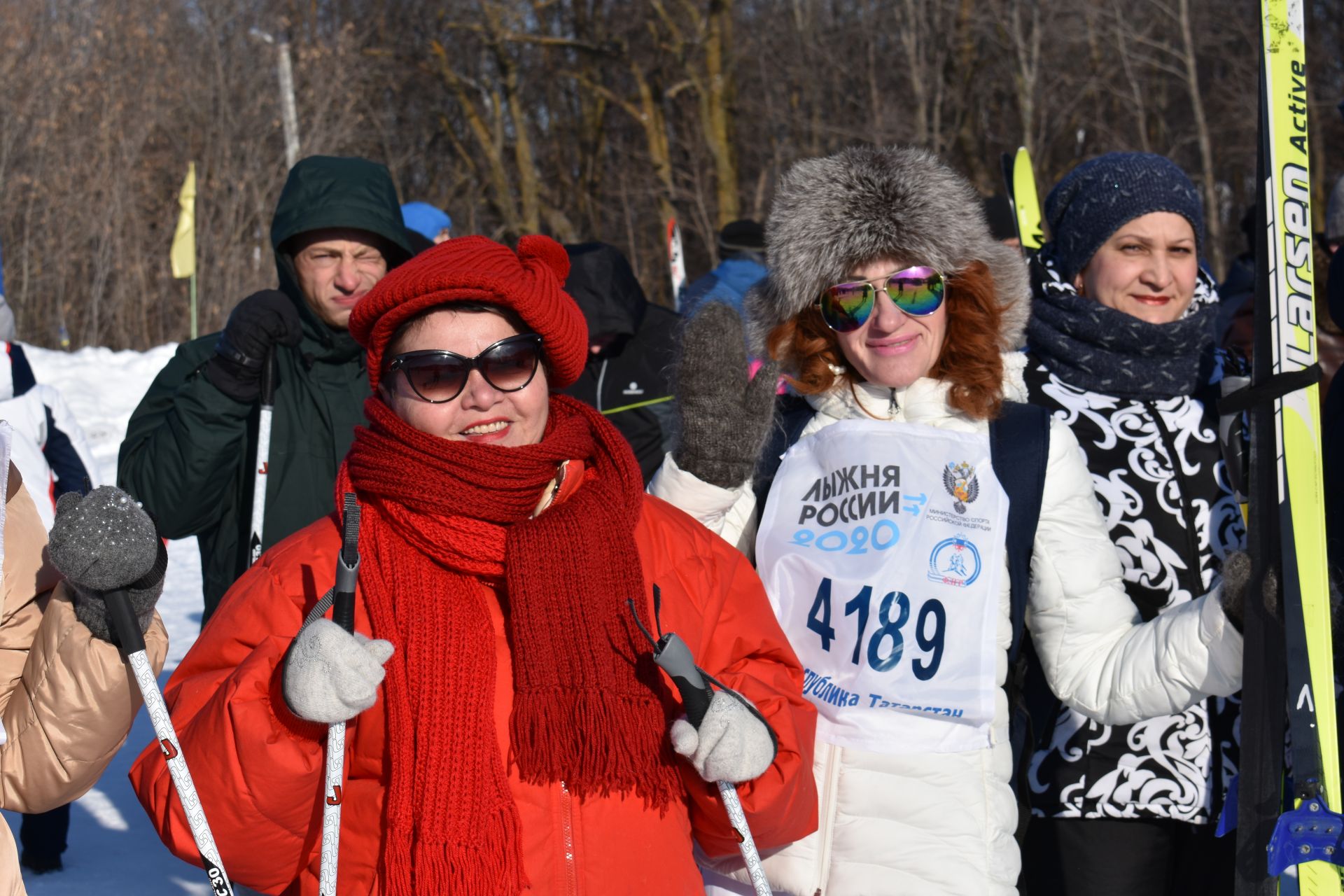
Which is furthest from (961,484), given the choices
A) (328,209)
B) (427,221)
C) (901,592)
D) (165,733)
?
(427,221)

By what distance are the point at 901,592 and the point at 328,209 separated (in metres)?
1.93

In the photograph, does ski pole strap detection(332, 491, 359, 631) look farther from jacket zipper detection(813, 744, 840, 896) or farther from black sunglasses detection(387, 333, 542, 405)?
jacket zipper detection(813, 744, 840, 896)

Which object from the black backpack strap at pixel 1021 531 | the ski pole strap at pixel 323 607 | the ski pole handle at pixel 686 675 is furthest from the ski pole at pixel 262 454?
the black backpack strap at pixel 1021 531

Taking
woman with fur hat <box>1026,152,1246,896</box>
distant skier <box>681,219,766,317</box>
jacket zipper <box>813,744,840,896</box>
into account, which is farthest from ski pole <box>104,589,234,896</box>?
distant skier <box>681,219,766,317</box>

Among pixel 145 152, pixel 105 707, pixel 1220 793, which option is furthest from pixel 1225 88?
pixel 105 707

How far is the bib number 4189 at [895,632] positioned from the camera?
237cm

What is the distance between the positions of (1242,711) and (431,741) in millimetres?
1476

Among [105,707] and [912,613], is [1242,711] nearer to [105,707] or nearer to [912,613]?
[912,613]

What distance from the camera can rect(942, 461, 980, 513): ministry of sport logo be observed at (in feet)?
8.02

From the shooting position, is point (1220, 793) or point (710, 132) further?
point (710, 132)

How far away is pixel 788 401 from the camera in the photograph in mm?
2789

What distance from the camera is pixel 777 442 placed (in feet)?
8.87

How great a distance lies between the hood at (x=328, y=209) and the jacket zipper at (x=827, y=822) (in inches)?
70.2

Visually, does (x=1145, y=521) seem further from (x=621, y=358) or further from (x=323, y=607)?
(x=621, y=358)
